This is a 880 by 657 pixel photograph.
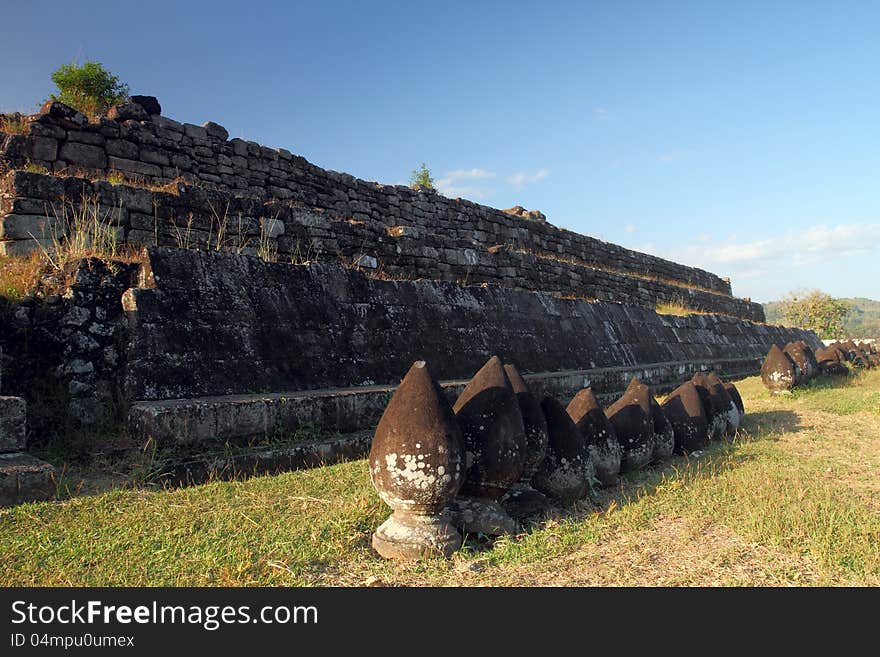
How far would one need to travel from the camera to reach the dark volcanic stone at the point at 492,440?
3.41 meters

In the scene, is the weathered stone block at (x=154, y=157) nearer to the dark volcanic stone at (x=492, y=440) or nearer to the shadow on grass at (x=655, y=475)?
the dark volcanic stone at (x=492, y=440)

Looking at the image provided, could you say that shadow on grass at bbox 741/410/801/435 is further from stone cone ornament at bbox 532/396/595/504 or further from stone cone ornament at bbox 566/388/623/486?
stone cone ornament at bbox 532/396/595/504

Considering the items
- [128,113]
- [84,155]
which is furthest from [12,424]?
[128,113]

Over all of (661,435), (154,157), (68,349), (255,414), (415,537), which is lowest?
(415,537)

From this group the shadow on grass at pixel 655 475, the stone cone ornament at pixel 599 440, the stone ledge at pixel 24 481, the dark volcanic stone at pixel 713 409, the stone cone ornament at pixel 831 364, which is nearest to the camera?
the stone ledge at pixel 24 481

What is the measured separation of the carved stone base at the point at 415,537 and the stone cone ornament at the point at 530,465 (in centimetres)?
71

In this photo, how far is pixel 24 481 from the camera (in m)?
3.14

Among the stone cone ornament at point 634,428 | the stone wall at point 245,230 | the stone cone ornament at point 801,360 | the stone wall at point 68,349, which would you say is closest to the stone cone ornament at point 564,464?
the stone cone ornament at point 634,428

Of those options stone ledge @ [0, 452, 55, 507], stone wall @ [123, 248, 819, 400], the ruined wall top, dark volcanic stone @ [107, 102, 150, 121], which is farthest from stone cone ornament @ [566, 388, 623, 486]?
dark volcanic stone @ [107, 102, 150, 121]

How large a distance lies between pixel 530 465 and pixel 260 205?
4.90m

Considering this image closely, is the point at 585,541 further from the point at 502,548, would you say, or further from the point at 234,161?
the point at 234,161

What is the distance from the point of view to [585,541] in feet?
10.7

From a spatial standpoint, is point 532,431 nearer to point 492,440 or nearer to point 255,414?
point 492,440

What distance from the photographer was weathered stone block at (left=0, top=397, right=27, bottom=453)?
338 centimetres
